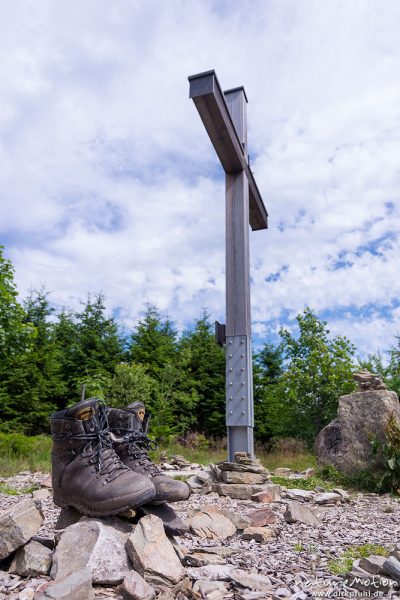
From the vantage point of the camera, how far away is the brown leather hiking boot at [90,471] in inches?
78.6

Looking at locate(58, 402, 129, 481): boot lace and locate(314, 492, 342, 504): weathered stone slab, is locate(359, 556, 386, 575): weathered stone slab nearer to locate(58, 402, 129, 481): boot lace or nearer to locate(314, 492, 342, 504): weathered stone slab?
locate(58, 402, 129, 481): boot lace

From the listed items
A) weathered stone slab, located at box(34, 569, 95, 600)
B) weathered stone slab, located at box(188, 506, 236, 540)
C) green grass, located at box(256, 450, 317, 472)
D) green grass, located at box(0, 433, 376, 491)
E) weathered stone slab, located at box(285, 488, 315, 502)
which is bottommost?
green grass, located at box(256, 450, 317, 472)

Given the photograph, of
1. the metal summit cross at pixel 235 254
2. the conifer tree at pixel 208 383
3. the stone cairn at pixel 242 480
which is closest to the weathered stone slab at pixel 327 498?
the stone cairn at pixel 242 480

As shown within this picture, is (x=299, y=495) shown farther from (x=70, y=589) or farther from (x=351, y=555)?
(x=70, y=589)

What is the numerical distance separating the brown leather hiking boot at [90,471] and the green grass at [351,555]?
2.71ft

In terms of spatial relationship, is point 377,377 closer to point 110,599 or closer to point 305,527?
point 305,527

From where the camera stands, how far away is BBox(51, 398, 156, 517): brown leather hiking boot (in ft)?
6.55

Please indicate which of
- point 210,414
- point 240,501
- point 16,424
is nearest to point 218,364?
point 210,414

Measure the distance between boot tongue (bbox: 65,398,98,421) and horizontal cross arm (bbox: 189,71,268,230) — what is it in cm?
379

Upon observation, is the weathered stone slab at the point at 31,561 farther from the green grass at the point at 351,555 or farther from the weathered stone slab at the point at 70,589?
the green grass at the point at 351,555

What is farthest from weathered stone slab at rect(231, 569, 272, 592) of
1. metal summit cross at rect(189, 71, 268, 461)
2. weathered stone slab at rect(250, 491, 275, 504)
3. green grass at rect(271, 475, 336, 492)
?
green grass at rect(271, 475, 336, 492)

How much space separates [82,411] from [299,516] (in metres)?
1.79

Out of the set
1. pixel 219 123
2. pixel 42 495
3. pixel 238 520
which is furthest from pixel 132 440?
pixel 219 123

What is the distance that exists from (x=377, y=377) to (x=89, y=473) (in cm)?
594
